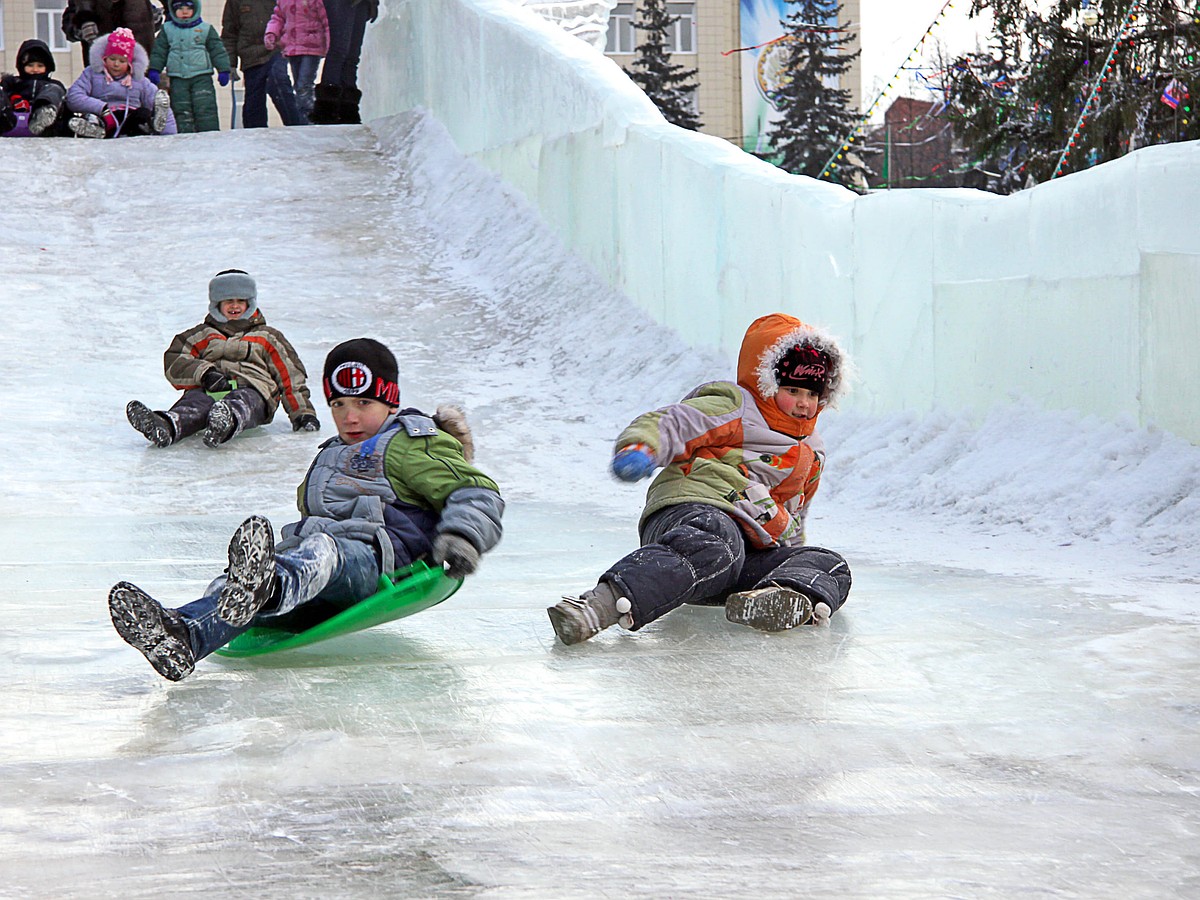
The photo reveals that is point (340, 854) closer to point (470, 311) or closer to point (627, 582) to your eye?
point (627, 582)

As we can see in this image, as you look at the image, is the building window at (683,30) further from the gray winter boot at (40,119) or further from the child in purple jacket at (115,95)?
the gray winter boot at (40,119)

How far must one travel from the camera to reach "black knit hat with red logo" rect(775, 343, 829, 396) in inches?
147

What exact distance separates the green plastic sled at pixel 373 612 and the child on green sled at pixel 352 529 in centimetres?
3

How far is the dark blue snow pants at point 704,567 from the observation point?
3.37 meters

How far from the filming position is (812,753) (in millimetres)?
2506

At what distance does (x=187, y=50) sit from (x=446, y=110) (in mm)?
2423

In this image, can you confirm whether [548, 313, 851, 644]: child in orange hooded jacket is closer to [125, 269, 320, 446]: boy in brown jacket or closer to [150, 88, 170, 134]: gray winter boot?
[125, 269, 320, 446]: boy in brown jacket

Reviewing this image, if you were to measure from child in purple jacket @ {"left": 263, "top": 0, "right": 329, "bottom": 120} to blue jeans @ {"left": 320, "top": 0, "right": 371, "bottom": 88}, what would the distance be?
0.25 ft

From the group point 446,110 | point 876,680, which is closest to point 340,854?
point 876,680

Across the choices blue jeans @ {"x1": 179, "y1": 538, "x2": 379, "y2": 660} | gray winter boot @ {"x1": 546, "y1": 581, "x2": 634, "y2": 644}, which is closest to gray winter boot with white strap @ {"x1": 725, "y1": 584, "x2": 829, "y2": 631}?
gray winter boot @ {"x1": 546, "y1": 581, "x2": 634, "y2": 644}

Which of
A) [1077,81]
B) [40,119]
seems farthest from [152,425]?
[1077,81]

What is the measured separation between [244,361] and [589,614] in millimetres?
4130

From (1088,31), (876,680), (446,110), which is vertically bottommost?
(876,680)

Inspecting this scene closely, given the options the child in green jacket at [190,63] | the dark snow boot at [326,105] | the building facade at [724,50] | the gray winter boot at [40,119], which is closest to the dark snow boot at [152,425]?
the child in green jacket at [190,63]
